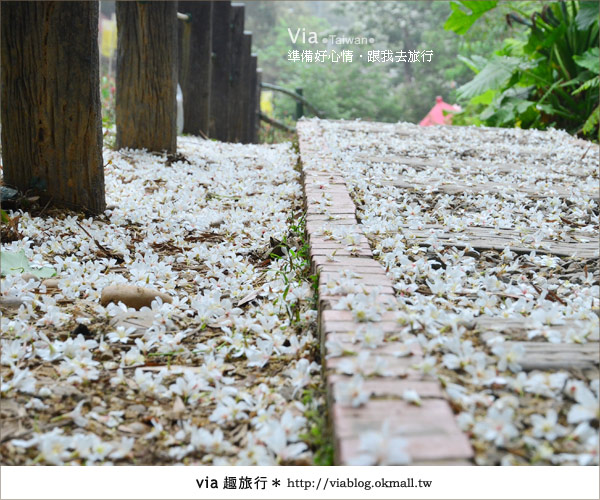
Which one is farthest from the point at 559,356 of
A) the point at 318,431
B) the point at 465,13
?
the point at 465,13

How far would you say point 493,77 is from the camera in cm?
737

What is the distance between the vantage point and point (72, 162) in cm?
295

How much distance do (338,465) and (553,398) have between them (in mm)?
538

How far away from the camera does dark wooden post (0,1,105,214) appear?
281cm

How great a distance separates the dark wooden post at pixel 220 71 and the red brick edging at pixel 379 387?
5.90 metres

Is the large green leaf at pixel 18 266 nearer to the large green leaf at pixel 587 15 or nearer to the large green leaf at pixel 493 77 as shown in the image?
the large green leaf at pixel 493 77

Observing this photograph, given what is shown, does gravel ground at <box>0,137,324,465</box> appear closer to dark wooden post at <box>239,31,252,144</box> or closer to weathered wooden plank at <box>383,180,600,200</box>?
weathered wooden plank at <box>383,180,600,200</box>

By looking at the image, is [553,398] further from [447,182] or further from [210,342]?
[447,182]

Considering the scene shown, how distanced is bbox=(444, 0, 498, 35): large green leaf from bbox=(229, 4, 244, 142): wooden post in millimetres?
2935

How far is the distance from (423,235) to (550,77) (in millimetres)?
5669

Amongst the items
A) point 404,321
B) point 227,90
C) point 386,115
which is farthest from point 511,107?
point 386,115

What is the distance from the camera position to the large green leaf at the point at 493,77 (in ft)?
24.1

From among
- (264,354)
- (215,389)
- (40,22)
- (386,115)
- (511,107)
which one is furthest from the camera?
(386,115)

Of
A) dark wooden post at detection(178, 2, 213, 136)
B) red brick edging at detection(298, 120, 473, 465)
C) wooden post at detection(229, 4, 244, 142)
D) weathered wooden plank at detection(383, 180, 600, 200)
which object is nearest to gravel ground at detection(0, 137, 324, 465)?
red brick edging at detection(298, 120, 473, 465)
